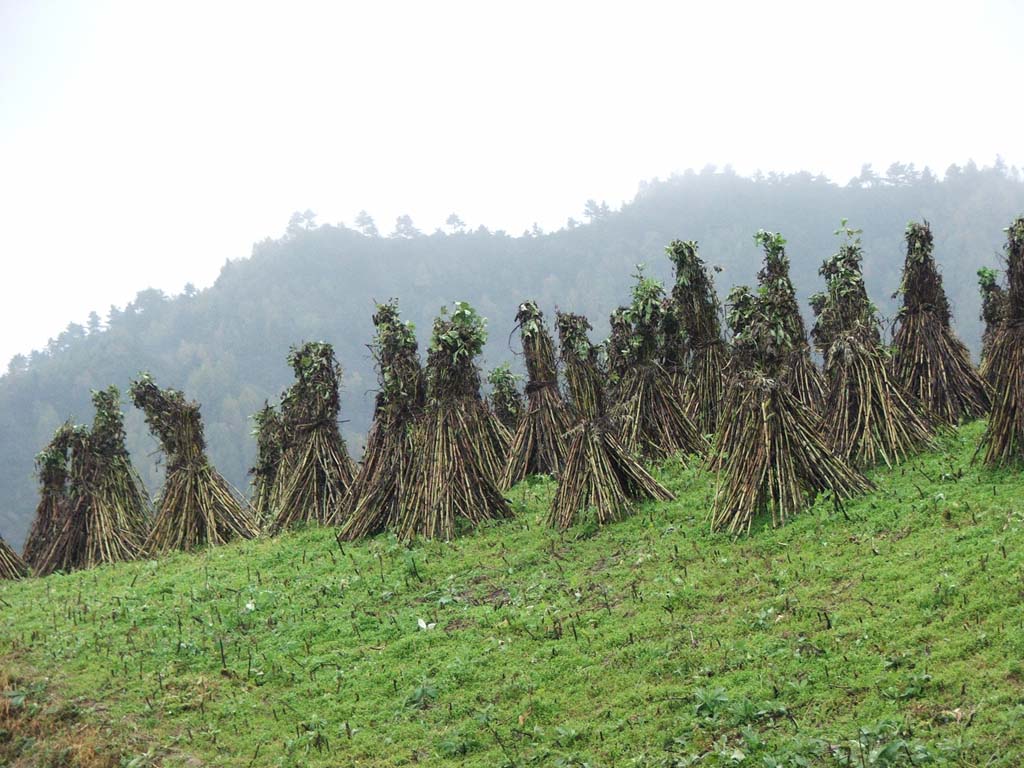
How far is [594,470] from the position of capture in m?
12.3

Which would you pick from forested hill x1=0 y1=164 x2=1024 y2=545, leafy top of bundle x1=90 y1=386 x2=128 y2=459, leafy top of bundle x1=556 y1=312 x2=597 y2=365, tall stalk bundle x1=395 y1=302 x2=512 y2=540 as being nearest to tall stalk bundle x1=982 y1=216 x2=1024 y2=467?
leafy top of bundle x1=556 y1=312 x2=597 y2=365

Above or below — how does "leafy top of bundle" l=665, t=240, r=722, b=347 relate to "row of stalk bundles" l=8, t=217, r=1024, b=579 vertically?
above

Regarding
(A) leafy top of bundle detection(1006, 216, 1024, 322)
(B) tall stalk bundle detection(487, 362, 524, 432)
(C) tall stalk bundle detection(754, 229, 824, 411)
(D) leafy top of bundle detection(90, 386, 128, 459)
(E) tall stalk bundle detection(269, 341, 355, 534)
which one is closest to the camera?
(A) leafy top of bundle detection(1006, 216, 1024, 322)

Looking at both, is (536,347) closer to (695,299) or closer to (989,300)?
(695,299)

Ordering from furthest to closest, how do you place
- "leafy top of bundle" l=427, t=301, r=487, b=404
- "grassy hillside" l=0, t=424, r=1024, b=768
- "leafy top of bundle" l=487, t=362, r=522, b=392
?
"leafy top of bundle" l=487, t=362, r=522, b=392, "leafy top of bundle" l=427, t=301, r=487, b=404, "grassy hillside" l=0, t=424, r=1024, b=768

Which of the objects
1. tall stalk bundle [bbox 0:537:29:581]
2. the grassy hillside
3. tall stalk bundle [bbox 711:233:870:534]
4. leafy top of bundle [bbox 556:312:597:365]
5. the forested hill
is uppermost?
the forested hill

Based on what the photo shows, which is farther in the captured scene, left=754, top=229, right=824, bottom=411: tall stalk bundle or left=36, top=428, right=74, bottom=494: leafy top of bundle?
left=36, top=428, right=74, bottom=494: leafy top of bundle

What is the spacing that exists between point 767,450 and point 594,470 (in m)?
2.65

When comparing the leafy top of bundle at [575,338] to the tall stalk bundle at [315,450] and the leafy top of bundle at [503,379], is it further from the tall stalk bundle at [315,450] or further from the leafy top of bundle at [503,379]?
the leafy top of bundle at [503,379]

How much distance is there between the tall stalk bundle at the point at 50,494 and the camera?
17.5 m

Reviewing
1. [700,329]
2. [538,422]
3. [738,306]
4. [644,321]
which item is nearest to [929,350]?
[738,306]

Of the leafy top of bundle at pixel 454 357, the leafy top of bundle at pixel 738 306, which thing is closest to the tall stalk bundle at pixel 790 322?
the leafy top of bundle at pixel 738 306

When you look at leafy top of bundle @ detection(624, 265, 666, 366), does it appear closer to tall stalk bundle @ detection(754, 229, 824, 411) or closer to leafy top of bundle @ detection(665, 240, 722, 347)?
leafy top of bundle @ detection(665, 240, 722, 347)

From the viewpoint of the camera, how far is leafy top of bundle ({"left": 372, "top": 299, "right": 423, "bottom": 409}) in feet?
48.0
